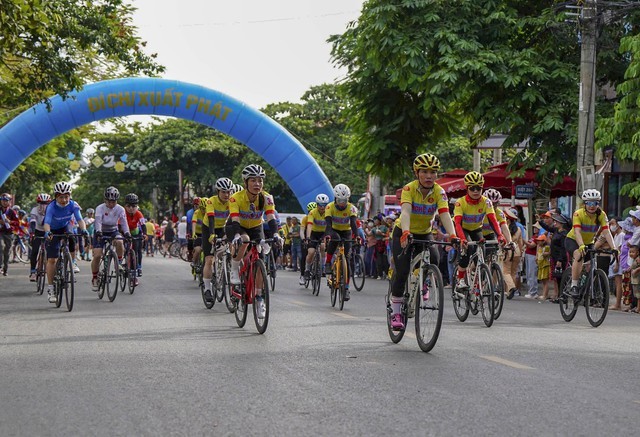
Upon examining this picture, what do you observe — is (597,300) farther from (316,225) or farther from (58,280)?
(58,280)

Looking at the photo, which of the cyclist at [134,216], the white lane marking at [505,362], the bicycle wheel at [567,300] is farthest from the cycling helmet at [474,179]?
the cyclist at [134,216]

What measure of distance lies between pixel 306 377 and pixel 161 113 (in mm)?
28242

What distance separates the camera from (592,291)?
14.9m

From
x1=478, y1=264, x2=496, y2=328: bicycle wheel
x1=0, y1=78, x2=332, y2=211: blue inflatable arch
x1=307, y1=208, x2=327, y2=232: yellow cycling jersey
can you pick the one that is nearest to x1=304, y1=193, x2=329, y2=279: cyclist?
x1=307, y1=208, x2=327, y2=232: yellow cycling jersey

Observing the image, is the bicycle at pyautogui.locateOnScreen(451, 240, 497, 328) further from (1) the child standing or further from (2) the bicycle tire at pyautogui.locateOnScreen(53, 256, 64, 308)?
(1) the child standing

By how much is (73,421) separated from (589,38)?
18.4m

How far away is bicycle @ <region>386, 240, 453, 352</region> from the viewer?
33.8ft

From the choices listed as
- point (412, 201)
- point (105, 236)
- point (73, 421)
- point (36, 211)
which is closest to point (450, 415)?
point (73, 421)

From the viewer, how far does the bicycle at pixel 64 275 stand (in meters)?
15.8

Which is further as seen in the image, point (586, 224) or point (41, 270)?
point (41, 270)

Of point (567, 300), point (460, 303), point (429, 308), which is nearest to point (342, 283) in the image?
point (460, 303)

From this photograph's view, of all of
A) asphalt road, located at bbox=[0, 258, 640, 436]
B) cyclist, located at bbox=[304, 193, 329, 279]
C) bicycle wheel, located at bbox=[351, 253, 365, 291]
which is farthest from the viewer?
bicycle wheel, located at bbox=[351, 253, 365, 291]

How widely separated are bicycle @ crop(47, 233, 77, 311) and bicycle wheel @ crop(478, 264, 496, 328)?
566cm

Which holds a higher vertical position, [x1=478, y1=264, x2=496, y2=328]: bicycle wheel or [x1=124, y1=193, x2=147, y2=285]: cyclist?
[x1=124, y1=193, x2=147, y2=285]: cyclist
